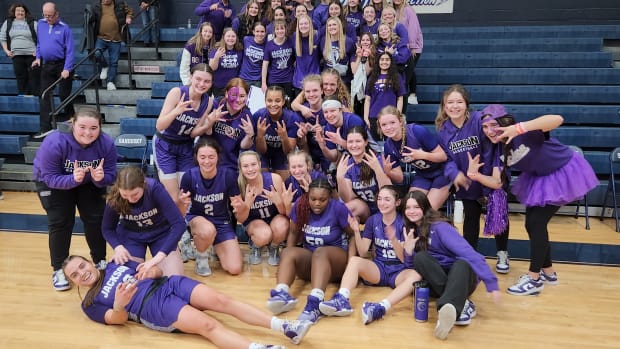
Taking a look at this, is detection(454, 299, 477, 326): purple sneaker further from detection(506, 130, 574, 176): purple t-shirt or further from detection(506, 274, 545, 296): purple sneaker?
detection(506, 130, 574, 176): purple t-shirt

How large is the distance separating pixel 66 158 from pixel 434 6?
6664 millimetres

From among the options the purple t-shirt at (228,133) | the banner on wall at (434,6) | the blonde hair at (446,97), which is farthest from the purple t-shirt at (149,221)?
the banner on wall at (434,6)

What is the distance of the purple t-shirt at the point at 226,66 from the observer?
17.3 feet

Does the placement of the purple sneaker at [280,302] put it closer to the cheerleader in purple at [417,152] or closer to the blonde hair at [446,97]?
the cheerleader in purple at [417,152]

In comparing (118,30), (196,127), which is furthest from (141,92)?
(196,127)

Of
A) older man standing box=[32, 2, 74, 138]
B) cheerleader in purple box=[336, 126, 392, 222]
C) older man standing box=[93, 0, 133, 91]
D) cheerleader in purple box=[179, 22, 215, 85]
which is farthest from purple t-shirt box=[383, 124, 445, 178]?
older man standing box=[93, 0, 133, 91]

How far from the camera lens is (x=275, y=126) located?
4.21 m

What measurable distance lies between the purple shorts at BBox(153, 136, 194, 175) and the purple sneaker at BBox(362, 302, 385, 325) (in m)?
1.85

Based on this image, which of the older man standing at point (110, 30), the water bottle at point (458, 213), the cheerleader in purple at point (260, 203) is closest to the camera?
the cheerleader in purple at point (260, 203)

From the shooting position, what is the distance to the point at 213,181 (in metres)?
3.75

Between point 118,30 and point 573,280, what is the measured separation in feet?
21.0

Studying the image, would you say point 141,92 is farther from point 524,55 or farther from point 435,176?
point 524,55

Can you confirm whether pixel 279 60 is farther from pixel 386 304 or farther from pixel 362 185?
pixel 386 304

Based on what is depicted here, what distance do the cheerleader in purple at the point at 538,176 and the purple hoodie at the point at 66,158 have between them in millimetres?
2560
